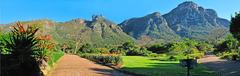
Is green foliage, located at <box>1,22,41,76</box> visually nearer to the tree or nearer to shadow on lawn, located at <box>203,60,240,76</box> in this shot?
shadow on lawn, located at <box>203,60,240,76</box>

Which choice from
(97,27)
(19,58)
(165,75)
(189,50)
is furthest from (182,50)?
(97,27)

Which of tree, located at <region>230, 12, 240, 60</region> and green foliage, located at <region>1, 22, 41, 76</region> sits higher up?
tree, located at <region>230, 12, 240, 60</region>

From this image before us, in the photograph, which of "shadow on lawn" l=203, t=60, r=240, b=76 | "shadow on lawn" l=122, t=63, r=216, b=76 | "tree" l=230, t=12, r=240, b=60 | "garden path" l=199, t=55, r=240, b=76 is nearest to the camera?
"shadow on lawn" l=122, t=63, r=216, b=76

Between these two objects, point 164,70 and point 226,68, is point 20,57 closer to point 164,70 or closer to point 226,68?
point 164,70

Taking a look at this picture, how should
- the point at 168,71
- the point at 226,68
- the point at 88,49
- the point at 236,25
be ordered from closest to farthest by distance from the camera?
the point at 168,71
the point at 226,68
the point at 236,25
the point at 88,49

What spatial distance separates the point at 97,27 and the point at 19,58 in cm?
17583

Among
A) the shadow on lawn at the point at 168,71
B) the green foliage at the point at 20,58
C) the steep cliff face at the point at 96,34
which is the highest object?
the steep cliff face at the point at 96,34

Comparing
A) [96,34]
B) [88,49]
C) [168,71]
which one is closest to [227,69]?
[168,71]

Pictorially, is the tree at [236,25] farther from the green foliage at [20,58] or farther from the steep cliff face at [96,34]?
the steep cliff face at [96,34]

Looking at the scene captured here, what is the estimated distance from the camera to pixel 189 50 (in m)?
90.4

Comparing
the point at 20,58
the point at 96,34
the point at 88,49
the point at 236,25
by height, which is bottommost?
the point at 20,58

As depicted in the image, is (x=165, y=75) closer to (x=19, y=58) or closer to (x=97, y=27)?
(x=19, y=58)

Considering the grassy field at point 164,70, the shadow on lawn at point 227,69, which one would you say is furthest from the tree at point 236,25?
the grassy field at point 164,70

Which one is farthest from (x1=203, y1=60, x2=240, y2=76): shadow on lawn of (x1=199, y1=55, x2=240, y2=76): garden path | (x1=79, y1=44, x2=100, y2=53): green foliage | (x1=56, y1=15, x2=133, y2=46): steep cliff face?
(x1=56, y1=15, x2=133, y2=46): steep cliff face
